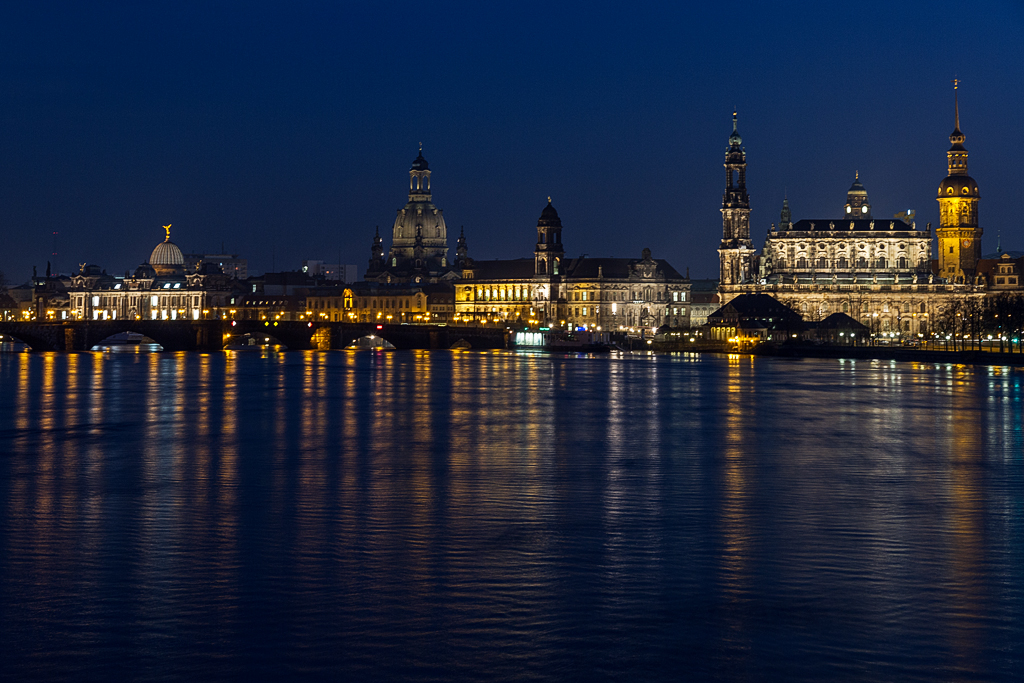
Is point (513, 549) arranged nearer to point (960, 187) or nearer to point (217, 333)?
point (217, 333)

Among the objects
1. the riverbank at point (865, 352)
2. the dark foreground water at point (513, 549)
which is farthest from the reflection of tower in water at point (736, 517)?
the riverbank at point (865, 352)

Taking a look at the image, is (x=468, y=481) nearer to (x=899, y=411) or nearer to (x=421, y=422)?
(x=421, y=422)

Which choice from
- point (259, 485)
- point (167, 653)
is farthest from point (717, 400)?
point (167, 653)

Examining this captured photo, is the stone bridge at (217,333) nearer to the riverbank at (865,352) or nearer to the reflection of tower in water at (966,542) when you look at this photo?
the riverbank at (865,352)

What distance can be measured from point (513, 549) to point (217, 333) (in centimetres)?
13600

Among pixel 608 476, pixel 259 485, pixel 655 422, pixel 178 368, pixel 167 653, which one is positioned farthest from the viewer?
pixel 178 368

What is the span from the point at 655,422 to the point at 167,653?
129 ft

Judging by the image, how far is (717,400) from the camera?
6925cm

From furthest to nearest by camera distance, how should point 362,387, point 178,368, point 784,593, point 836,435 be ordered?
point 178,368 → point 362,387 → point 836,435 → point 784,593

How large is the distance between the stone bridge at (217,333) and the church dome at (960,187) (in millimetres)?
76977

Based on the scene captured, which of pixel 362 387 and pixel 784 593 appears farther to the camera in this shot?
pixel 362 387

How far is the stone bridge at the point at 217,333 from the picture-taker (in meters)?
146

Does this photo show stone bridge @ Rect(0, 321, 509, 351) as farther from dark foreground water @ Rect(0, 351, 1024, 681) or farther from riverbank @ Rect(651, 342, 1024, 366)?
dark foreground water @ Rect(0, 351, 1024, 681)

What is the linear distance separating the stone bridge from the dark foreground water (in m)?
96.2
